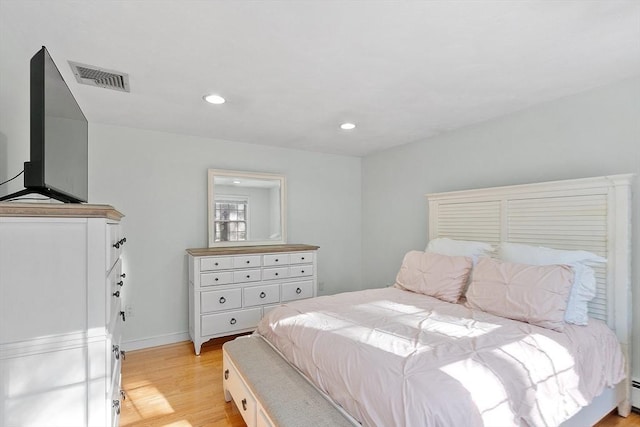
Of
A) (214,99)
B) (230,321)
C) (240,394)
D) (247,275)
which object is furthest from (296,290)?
(214,99)

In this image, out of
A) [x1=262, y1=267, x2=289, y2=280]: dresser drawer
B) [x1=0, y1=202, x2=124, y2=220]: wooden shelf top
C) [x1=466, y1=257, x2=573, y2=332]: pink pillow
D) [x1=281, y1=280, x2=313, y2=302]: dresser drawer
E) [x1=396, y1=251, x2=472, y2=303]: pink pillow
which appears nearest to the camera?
[x1=0, y1=202, x2=124, y2=220]: wooden shelf top

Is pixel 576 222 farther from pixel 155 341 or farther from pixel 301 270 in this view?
pixel 155 341

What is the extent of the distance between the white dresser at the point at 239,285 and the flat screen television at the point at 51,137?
5.31ft

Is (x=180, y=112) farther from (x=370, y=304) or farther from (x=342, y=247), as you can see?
(x=342, y=247)

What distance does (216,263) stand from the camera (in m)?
3.16

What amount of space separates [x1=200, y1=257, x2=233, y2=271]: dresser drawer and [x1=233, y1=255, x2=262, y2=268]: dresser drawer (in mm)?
58

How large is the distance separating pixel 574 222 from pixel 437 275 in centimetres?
107

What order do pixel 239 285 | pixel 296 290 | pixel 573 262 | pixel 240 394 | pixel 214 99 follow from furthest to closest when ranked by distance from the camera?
1. pixel 296 290
2. pixel 239 285
3. pixel 214 99
4. pixel 573 262
5. pixel 240 394

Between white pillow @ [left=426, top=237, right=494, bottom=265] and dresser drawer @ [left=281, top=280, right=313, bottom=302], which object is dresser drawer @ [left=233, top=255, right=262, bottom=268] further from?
white pillow @ [left=426, top=237, right=494, bottom=265]

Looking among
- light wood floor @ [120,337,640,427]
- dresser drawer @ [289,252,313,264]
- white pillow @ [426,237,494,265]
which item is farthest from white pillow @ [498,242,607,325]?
dresser drawer @ [289,252,313,264]

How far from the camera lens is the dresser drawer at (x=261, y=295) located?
3.31 metres

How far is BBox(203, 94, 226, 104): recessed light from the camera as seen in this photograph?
2402mm

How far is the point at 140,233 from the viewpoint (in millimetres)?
3238

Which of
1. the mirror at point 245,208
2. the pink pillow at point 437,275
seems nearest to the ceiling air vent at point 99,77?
the mirror at point 245,208
